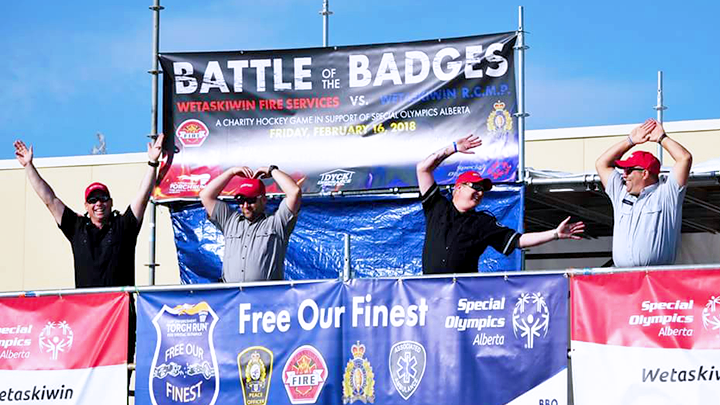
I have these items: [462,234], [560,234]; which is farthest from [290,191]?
[560,234]

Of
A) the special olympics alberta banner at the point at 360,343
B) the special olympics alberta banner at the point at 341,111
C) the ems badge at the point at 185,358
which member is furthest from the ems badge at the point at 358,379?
the special olympics alberta banner at the point at 341,111

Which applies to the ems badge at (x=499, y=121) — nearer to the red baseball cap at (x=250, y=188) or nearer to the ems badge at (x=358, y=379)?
the red baseball cap at (x=250, y=188)

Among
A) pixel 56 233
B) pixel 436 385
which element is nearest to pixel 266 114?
pixel 436 385

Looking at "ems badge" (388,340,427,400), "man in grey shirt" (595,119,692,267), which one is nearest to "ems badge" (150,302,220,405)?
"ems badge" (388,340,427,400)

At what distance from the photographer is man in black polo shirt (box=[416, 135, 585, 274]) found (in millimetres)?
9320

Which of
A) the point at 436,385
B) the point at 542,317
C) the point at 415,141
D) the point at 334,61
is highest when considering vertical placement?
the point at 334,61

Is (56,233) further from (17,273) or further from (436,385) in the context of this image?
(436,385)

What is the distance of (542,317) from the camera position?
330 inches

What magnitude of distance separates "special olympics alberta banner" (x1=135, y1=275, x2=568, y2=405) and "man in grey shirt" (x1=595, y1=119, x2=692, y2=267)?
0.61 meters

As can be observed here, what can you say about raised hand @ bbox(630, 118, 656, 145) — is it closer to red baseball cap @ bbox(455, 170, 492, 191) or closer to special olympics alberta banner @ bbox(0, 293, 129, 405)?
red baseball cap @ bbox(455, 170, 492, 191)

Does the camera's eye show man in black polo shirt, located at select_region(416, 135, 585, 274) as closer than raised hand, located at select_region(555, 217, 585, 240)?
No

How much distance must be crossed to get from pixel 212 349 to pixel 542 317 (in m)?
2.67

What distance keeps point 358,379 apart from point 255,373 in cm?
86

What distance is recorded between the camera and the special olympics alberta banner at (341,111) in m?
11.4
